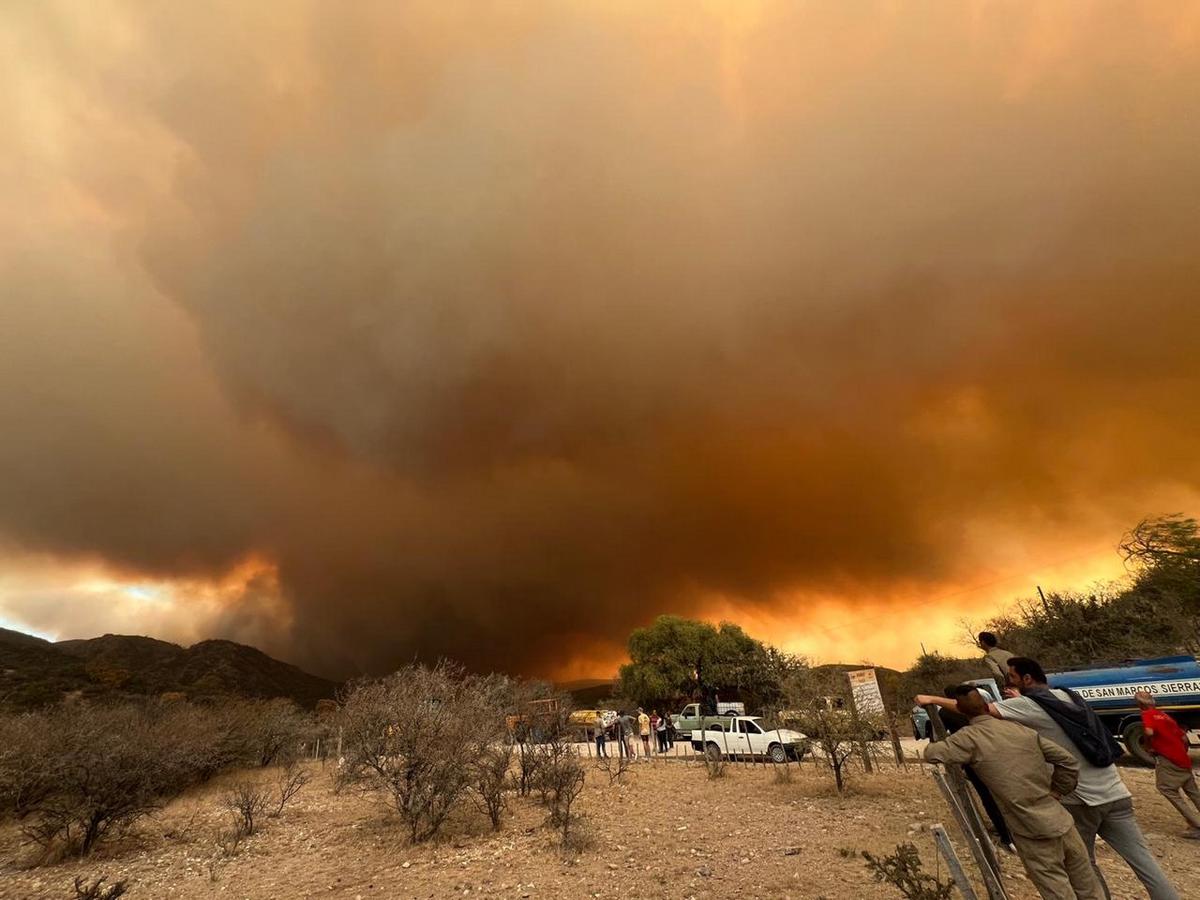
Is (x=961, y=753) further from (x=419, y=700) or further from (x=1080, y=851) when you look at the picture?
(x=419, y=700)

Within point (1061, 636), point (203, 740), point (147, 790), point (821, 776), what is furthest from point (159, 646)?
point (1061, 636)

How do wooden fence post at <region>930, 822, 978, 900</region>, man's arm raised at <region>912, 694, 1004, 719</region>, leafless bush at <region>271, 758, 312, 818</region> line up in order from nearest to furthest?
wooden fence post at <region>930, 822, 978, 900</region> < man's arm raised at <region>912, 694, 1004, 719</region> < leafless bush at <region>271, 758, 312, 818</region>

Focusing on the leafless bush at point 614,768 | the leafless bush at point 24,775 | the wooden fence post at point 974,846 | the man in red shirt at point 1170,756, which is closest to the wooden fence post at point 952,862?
the wooden fence post at point 974,846

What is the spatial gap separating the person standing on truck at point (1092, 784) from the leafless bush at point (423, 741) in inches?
403

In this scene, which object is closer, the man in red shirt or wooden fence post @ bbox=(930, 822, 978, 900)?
wooden fence post @ bbox=(930, 822, 978, 900)

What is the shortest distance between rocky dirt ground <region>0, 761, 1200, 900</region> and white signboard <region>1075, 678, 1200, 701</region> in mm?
2146

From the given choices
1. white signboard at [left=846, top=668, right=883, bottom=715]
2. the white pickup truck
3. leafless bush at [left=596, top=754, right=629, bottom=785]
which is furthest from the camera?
the white pickup truck

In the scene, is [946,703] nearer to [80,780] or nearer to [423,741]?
[423,741]

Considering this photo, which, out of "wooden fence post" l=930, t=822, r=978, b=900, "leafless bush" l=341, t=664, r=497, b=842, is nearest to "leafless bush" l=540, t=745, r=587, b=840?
"leafless bush" l=341, t=664, r=497, b=842

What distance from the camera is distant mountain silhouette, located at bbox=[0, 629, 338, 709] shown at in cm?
5003

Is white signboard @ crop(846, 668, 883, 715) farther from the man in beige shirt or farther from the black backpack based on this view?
the man in beige shirt

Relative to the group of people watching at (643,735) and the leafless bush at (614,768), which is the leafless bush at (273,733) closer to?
the group of people watching at (643,735)

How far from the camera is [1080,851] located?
4.45 metres

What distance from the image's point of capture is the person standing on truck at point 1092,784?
4945 millimetres
